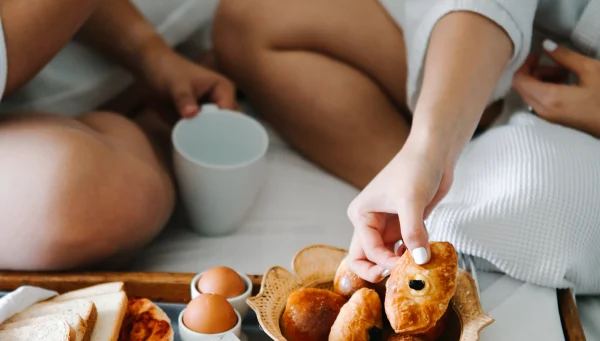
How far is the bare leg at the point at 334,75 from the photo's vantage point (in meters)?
0.92

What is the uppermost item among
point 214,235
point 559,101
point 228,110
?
point 559,101

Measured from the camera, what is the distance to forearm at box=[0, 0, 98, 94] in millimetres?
718

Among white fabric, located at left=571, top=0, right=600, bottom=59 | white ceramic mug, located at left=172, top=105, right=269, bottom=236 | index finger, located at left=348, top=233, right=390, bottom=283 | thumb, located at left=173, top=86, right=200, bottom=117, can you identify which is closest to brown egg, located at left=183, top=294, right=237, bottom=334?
index finger, located at left=348, top=233, right=390, bottom=283

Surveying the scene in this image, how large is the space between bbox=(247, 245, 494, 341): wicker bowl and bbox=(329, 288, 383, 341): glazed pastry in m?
0.05

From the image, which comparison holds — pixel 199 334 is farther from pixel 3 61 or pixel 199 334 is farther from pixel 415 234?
pixel 3 61

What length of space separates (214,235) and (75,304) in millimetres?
263

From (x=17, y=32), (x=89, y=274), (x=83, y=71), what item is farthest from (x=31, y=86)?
(x=89, y=274)

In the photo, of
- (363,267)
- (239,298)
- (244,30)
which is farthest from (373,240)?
(244,30)

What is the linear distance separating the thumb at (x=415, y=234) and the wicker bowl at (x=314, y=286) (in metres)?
0.07

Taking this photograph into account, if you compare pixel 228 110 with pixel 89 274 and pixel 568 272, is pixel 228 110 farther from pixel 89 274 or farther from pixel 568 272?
pixel 568 272

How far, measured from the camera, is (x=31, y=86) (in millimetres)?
948

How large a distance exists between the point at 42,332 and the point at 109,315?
6cm

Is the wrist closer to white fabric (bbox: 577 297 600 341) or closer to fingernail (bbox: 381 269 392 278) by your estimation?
fingernail (bbox: 381 269 392 278)

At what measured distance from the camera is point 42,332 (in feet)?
1.90
